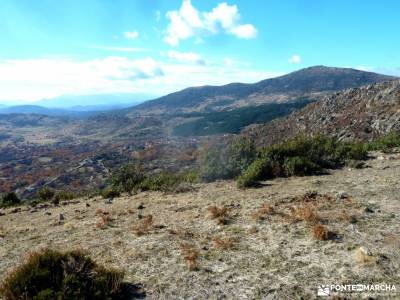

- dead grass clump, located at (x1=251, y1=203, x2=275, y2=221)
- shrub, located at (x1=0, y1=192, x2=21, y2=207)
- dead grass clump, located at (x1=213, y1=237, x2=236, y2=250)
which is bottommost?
shrub, located at (x1=0, y1=192, x2=21, y2=207)

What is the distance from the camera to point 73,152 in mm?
166750

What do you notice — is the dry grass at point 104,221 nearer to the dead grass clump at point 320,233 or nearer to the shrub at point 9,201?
the dead grass clump at point 320,233

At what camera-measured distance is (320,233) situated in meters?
10.4

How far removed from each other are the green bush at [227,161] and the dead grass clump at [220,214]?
274 inches

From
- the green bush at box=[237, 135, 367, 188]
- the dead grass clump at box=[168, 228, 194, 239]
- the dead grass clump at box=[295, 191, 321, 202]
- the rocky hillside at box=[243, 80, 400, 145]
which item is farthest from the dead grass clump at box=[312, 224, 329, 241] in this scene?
the rocky hillside at box=[243, 80, 400, 145]

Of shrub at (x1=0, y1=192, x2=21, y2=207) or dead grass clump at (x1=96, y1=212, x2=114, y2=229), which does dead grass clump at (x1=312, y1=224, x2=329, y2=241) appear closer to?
dead grass clump at (x1=96, y1=212, x2=114, y2=229)

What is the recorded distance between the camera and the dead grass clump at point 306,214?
38.3 ft

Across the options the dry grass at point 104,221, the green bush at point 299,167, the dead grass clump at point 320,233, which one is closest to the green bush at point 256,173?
the green bush at point 299,167

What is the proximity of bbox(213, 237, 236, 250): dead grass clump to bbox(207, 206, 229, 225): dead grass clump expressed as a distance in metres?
1.56

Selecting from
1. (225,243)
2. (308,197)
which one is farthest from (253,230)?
(308,197)

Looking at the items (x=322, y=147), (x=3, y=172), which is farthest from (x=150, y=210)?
(x=3, y=172)

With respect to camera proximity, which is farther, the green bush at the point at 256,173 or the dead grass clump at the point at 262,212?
the green bush at the point at 256,173

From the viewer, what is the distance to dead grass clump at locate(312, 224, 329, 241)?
34.0 ft

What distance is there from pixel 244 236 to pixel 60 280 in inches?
201
